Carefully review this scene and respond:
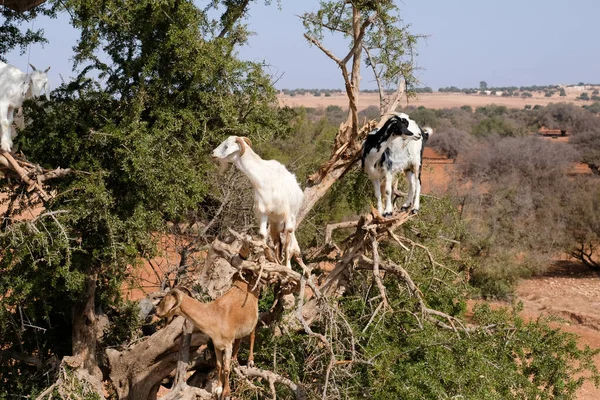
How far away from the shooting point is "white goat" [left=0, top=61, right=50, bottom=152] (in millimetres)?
6340

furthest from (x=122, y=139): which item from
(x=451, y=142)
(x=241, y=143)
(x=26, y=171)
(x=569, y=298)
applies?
(x=451, y=142)

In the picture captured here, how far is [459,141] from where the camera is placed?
37375 mm

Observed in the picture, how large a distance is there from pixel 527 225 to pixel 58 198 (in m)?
19.2

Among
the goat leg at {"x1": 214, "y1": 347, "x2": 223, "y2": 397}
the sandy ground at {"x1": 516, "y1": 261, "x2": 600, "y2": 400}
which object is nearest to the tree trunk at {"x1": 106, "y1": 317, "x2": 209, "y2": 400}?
the goat leg at {"x1": 214, "y1": 347, "x2": 223, "y2": 397}

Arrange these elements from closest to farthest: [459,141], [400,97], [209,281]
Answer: [209,281]
[400,97]
[459,141]

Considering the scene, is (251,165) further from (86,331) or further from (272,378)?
(86,331)

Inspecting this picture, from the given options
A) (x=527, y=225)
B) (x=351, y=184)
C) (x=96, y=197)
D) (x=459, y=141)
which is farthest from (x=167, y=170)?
(x=459, y=141)

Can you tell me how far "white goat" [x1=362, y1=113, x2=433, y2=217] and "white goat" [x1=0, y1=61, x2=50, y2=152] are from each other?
3554 millimetres

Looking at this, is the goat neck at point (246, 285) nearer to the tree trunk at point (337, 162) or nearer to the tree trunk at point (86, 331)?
the tree trunk at point (337, 162)

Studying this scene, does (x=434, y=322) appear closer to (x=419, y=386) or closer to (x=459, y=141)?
(x=419, y=386)

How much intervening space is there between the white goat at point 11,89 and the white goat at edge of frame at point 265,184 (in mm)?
2184

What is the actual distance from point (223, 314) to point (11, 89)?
3.17 meters

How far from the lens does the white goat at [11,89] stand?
250 inches

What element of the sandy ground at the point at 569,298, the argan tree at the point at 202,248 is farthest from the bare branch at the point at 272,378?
the sandy ground at the point at 569,298
